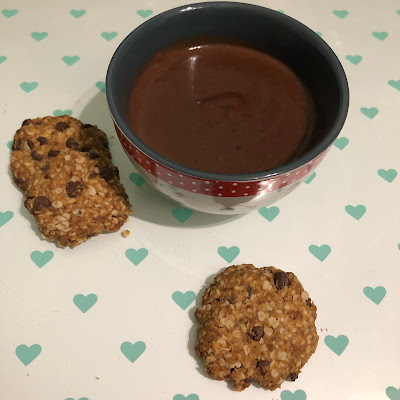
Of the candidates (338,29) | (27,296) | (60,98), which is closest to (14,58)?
(60,98)

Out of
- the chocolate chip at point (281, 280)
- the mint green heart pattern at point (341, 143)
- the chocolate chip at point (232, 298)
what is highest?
the mint green heart pattern at point (341, 143)

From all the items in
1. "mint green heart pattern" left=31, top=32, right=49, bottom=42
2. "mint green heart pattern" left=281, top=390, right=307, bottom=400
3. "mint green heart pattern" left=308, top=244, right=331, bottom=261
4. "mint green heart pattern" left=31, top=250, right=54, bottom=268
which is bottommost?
"mint green heart pattern" left=281, top=390, right=307, bottom=400

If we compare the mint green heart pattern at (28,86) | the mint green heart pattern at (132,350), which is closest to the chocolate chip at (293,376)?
the mint green heart pattern at (132,350)

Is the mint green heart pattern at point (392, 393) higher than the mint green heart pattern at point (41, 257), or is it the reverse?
the mint green heart pattern at point (41, 257)

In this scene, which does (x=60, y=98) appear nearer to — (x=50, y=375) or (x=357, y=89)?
(x=50, y=375)

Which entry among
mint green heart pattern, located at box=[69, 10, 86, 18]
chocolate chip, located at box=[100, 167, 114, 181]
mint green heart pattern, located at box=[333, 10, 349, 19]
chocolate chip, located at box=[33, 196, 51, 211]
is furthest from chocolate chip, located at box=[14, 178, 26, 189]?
mint green heart pattern, located at box=[333, 10, 349, 19]

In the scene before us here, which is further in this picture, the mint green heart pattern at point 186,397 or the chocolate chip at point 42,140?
the chocolate chip at point 42,140

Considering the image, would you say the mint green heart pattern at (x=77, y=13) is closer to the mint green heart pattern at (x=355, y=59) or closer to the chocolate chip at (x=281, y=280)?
the mint green heart pattern at (x=355, y=59)

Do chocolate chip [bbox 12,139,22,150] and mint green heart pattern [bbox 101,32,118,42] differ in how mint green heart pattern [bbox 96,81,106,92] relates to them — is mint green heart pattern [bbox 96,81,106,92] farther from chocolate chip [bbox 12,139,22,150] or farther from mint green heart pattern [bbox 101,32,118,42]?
chocolate chip [bbox 12,139,22,150]
